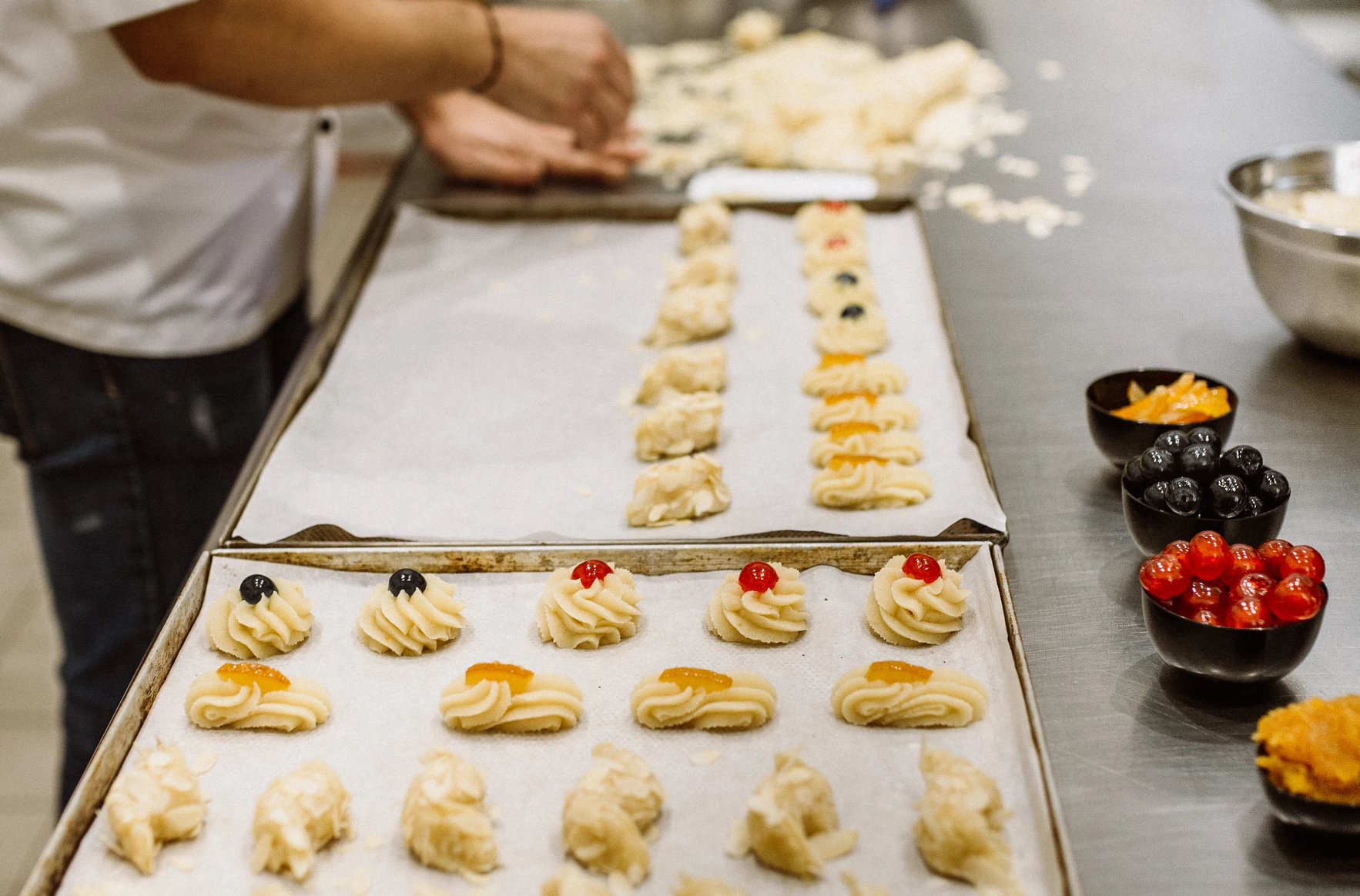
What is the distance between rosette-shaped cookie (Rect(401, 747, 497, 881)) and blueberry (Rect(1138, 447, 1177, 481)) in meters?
0.94

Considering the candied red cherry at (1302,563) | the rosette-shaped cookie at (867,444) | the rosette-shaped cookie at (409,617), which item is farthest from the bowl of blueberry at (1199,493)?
the rosette-shaped cookie at (409,617)

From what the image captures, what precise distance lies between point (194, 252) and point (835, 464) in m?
1.39

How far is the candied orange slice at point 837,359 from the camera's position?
7.13 ft

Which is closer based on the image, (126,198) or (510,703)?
(510,703)

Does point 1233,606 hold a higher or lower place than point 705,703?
higher

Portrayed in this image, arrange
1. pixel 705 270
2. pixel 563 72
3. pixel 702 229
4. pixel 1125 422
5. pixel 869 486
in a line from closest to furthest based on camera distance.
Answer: pixel 1125 422, pixel 869 486, pixel 705 270, pixel 702 229, pixel 563 72

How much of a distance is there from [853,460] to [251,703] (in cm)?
95

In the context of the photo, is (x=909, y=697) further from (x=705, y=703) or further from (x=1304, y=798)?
(x=1304, y=798)

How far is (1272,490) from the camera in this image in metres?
1.48

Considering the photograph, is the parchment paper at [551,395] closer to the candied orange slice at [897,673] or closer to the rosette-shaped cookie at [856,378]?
the rosette-shaped cookie at [856,378]

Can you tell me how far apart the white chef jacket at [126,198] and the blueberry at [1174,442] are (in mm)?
1783

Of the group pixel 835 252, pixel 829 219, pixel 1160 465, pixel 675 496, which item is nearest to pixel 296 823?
pixel 675 496

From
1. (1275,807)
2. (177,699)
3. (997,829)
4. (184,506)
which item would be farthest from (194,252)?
(1275,807)

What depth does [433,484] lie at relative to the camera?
1.95 meters
